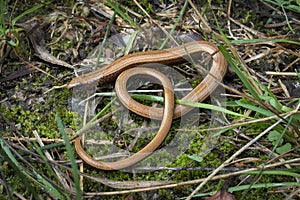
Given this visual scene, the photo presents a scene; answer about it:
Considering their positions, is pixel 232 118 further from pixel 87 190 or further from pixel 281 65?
pixel 87 190

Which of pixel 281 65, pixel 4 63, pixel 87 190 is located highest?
pixel 4 63

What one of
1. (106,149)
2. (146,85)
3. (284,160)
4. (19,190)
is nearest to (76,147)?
(106,149)

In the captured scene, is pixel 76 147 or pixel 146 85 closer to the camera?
pixel 76 147

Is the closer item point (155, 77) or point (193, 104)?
point (193, 104)

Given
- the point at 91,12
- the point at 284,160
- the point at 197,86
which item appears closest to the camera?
the point at 284,160

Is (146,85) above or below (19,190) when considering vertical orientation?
above

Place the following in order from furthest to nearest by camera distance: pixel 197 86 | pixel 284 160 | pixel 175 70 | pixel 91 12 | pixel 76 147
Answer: pixel 91 12
pixel 175 70
pixel 197 86
pixel 76 147
pixel 284 160

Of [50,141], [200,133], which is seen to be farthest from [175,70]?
[50,141]
